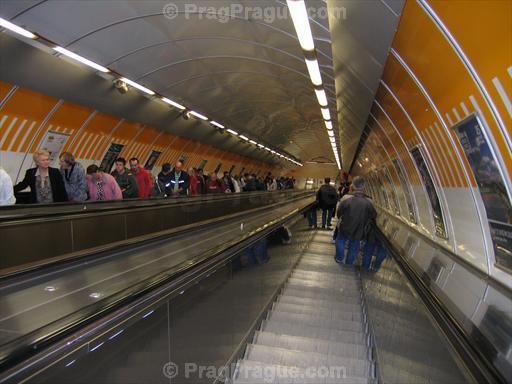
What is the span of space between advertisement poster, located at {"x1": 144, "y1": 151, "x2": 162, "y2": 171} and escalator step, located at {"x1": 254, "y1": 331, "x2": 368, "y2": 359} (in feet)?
40.3

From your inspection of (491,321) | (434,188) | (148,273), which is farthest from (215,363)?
(434,188)

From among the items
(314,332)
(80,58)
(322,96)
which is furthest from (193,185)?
(314,332)

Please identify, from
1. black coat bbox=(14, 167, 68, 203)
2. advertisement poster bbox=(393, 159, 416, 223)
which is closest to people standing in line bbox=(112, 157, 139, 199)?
black coat bbox=(14, 167, 68, 203)

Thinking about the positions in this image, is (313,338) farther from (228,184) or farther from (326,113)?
(228,184)

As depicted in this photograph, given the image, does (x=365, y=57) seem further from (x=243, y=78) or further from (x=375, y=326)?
(x=243, y=78)

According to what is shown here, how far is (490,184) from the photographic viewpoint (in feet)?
13.9

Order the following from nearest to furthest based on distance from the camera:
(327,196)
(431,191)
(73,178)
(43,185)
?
1. (43,185)
2. (73,178)
3. (431,191)
4. (327,196)

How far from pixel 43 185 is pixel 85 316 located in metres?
4.89

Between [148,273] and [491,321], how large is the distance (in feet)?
9.28

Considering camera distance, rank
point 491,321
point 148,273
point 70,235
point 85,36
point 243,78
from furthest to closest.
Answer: point 243,78
point 85,36
point 70,235
point 148,273
point 491,321

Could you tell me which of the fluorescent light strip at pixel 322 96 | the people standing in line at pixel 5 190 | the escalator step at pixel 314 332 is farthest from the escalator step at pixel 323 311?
the fluorescent light strip at pixel 322 96

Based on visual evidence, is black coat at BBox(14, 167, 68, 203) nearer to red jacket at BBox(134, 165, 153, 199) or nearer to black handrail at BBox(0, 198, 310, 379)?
red jacket at BBox(134, 165, 153, 199)

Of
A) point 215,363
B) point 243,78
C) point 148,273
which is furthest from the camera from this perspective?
point 243,78

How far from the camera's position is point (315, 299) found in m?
6.76
